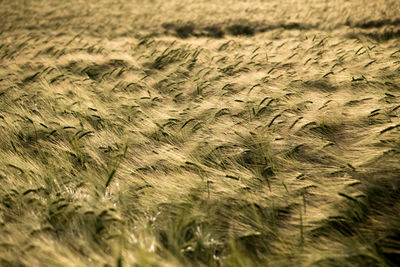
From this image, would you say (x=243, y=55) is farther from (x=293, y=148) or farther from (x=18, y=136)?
(x=18, y=136)

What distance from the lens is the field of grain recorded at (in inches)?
38.6

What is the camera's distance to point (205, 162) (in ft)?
4.83

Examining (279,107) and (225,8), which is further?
(225,8)

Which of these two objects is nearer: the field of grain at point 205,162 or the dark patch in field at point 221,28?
the field of grain at point 205,162

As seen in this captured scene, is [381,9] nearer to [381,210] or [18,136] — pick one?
[381,210]

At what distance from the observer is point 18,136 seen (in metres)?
1.76

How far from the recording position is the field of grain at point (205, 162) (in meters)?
0.98

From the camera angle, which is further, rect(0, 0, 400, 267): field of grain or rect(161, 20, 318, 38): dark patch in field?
rect(161, 20, 318, 38): dark patch in field

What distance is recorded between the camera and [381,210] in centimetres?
104

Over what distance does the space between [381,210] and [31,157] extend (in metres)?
1.84

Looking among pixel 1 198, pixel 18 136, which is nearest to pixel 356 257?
pixel 1 198

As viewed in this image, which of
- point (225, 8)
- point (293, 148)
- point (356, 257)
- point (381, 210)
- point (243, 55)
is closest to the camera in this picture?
point (356, 257)

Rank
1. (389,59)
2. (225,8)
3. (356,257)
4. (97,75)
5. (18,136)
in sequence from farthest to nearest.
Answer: (225,8) → (97,75) → (389,59) → (18,136) → (356,257)

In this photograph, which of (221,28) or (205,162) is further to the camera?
(221,28)
